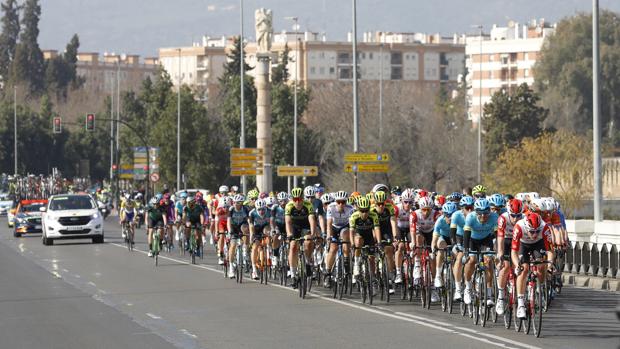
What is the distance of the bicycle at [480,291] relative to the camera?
18.4 m

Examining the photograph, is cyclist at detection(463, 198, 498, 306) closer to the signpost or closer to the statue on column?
the signpost

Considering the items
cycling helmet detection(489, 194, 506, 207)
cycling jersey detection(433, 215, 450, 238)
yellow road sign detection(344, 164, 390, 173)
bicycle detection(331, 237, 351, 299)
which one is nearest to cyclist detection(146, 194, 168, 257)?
yellow road sign detection(344, 164, 390, 173)

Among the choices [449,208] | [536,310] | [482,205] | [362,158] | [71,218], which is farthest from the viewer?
[362,158]

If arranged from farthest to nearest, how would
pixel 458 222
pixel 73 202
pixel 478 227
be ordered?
pixel 73 202 < pixel 458 222 < pixel 478 227

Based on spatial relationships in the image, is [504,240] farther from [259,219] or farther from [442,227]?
[259,219]

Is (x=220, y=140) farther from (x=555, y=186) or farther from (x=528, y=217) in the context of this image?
(x=528, y=217)

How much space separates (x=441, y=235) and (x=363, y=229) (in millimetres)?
1762

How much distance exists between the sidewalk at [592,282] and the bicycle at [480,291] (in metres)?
8.07

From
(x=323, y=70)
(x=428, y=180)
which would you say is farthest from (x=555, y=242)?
(x=323, y=70)

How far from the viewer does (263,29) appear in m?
80.1

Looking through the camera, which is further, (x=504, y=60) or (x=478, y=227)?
(x=504, y=60)

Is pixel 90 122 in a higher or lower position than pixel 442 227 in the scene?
higher

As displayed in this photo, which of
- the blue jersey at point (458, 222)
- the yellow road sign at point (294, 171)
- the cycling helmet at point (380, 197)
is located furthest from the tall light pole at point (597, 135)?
the yellow road sign at point (294, 171)

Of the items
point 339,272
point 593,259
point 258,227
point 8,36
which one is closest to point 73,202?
point 258,227
